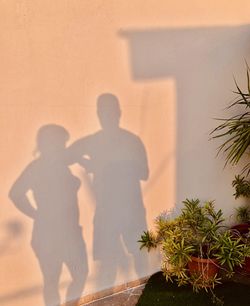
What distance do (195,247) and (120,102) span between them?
159 cm

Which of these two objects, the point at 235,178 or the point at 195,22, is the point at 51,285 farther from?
the point at 195,22

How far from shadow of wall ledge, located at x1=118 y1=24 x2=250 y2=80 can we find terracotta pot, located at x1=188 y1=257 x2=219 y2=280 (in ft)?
5.93

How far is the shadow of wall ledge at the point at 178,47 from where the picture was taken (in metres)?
3.51

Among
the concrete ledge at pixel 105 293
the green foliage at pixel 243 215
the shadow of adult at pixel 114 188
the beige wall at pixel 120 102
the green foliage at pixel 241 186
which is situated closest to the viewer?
the beige wall at pixel 120 102

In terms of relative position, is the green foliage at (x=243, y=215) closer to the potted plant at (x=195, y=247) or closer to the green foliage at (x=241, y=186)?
the green foliage at (x=241, y=186)

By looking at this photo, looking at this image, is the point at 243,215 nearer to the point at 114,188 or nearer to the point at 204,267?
the point at 204,267

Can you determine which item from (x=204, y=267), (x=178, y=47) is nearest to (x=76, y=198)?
(x=204, y=267)

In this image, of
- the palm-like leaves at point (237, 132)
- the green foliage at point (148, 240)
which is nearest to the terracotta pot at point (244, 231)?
the palm-like leaves at point (237, 132)

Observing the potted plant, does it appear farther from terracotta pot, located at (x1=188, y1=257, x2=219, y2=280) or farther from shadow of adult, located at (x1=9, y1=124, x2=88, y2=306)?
shadow of adult, located at (x1=9, y1=124, x2=88, y2=306)

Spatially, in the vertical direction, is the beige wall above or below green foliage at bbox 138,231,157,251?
above

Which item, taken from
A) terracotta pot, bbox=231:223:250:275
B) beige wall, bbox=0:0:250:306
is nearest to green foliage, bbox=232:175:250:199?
beige wall, bbox=0:0:250:306

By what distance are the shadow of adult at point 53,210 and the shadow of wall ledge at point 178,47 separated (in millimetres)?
1021

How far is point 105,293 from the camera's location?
12.1 ft

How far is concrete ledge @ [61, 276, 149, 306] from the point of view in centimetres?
356
